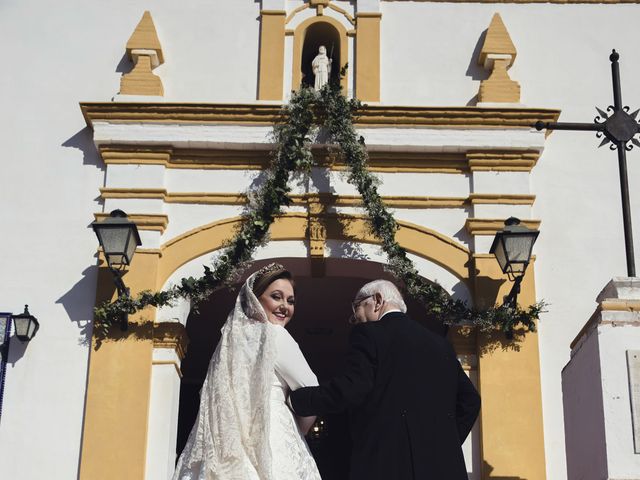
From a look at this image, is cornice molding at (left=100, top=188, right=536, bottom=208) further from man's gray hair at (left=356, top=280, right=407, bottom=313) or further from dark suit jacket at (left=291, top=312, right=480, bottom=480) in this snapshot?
dark suit jacket at (left=291, top=312, right=480, bottom=480)

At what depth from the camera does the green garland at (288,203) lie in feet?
30.0

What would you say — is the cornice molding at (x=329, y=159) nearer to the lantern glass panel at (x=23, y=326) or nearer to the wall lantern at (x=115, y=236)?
the wall lantern at (x=115, y=236)

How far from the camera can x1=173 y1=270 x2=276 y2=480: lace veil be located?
5.48m

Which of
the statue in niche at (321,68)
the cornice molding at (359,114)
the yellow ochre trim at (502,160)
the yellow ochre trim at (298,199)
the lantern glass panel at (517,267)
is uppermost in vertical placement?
the statue in niche at (321,68)

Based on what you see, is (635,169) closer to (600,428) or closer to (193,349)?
(600,428)

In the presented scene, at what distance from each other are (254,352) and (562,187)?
5038 mm

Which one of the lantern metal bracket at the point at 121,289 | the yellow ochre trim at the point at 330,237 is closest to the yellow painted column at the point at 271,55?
the yellow ochre trim at the point at 330,237

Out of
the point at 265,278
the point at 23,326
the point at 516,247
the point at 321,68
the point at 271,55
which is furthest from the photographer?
the point at 271,55

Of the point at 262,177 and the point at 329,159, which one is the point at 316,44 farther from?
the point at 262,177

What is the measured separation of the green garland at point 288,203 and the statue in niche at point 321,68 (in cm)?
40

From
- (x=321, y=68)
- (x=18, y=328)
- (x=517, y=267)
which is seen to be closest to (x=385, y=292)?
(x=517, y=267)

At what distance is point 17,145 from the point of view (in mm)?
10086

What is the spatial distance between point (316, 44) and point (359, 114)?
1.36 metres

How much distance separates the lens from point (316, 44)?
10.8 m
